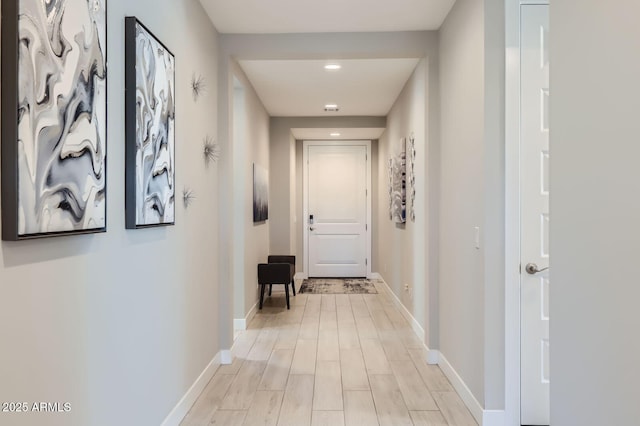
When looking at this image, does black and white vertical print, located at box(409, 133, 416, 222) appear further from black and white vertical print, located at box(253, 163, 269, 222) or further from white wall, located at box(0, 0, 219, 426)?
white wall, located at box(0, 0, 219, 426)

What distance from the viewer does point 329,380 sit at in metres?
3.03

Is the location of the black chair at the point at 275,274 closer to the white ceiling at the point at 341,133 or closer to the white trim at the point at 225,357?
the white trim at the point at 225,357

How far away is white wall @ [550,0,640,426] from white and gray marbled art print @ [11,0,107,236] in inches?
60.7

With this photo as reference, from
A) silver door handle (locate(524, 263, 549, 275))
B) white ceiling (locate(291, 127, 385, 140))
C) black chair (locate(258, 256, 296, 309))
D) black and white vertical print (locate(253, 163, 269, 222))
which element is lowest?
black chair (locate(258, 256, 296, 309))

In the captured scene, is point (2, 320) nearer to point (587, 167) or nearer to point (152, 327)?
point (152, 327)

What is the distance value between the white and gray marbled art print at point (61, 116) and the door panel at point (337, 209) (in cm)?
612

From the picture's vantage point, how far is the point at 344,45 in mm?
3340

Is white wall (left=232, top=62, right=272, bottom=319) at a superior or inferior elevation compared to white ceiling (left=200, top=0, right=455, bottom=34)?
inferior

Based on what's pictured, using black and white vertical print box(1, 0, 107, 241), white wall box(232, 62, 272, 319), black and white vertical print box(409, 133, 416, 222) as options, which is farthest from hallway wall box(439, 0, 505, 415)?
white wall box(232, 62, 272, 319)

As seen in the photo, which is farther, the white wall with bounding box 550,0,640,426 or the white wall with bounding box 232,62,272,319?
the white wall with bounding box 232,62,272,319

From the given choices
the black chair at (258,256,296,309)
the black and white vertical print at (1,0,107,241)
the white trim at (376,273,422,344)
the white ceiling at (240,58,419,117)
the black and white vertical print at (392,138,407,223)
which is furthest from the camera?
the black chair at (258,256,296,309)

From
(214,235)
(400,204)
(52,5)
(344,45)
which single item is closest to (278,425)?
(214,235)

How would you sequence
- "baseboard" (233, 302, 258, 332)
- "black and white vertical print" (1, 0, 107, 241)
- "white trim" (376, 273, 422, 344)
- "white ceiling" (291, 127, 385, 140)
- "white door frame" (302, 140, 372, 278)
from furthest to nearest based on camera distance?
"white door frame" (302, 140, 372, 278) → "white ceiling" (291, 127, 385, 140) → "baseboard" (233, 302, 258, 332) → "white trim" (376, 273, 422, 344) → "black and white vertical print" (1, 0, 107, 241)

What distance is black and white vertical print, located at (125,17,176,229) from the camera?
1.79m
